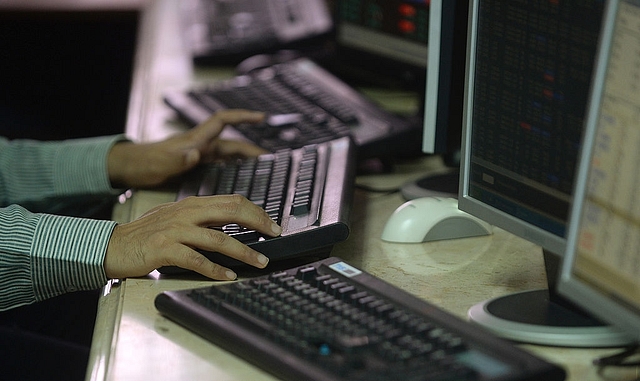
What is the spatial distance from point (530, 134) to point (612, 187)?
8.2 inches

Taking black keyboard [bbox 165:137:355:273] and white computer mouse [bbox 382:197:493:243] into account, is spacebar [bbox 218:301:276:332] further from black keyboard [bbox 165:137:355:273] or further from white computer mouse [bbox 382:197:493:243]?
white computer mouse [bbox 382:197:493:243]

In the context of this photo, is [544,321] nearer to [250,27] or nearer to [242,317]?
[242,317]

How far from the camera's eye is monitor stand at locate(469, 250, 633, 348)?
912 mm

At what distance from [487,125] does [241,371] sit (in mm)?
399

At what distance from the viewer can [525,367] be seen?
800mm

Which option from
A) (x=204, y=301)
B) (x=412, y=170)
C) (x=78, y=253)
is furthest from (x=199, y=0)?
(x=204, y=301)

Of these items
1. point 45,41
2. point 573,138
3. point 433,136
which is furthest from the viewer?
point 45,41

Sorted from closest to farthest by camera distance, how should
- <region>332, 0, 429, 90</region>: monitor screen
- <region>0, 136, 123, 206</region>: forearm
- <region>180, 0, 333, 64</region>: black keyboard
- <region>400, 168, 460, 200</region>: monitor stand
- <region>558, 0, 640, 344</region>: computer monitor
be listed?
<region>558, 0, 640, 344</region>: computer monitor < <region>400, 168, 460, 200</region>: monitor stand < <region>0, 136, 123, 206</region>: forearm < <region>332, 0, 429, 90</region>: monitor screen < <region>180, 0, 333, 64</region>: black keyboard

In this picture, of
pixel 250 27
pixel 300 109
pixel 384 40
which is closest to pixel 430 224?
pixel 300 109

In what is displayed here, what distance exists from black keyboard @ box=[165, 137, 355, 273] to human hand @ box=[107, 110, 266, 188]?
3 cm

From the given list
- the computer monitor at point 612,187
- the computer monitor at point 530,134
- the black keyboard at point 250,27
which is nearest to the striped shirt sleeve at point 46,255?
the computer monitor at point 530,134

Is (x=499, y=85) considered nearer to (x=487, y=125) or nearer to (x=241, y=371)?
(x=487, y=125)

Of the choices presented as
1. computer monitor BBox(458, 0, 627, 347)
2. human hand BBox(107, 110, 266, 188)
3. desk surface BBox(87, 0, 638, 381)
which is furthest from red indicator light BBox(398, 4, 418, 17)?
computer monitor BBox(458, 0, 627, 347)

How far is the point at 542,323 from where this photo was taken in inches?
37.0
